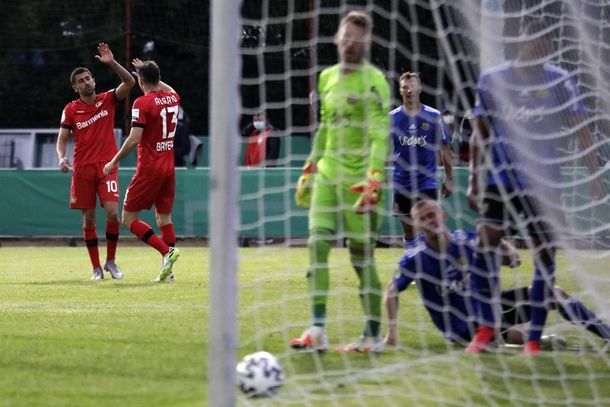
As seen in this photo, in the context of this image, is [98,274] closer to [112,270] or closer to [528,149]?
[112,270]

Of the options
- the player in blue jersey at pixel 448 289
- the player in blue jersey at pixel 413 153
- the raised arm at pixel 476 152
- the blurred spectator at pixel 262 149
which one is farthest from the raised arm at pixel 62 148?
the raised arm at pixel 476 152

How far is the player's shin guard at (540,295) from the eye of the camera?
288 inches

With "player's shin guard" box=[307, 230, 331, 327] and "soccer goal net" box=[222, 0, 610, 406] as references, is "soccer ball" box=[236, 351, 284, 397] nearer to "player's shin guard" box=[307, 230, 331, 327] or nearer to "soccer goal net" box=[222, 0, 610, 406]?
"soccer goal net" box=[222, 0, 610, 406]

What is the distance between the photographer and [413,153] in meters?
11.1

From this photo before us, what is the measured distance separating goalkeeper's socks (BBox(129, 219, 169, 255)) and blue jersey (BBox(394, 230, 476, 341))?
5063mm

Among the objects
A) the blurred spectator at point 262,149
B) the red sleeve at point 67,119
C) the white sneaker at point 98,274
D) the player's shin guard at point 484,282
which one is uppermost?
the red sleeve at point 67,119

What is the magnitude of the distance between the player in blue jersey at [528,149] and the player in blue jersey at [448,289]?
21 cm

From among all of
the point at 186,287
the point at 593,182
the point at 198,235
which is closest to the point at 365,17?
the point at 593,182

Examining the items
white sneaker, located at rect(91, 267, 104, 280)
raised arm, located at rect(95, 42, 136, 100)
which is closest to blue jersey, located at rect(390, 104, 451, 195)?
raised arm, located at rect(95, 42, 136, 100)

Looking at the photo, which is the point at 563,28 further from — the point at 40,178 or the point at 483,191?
the point at 40,178

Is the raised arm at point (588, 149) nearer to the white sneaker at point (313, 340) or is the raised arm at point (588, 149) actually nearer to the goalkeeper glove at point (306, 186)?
the goalkeeper glove at point (306, 186)

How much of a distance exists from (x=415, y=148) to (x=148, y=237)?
2.93 meters

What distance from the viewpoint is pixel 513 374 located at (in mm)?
6660

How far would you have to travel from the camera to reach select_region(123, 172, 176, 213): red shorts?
12453 mm
